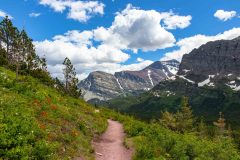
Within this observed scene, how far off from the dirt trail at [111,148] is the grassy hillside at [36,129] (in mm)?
990

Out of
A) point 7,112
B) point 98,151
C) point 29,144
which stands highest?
point 7,112

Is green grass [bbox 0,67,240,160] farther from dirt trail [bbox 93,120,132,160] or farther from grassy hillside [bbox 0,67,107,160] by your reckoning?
dirt trail [bbox 93,120,132,160]

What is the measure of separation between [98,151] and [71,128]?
2.79m

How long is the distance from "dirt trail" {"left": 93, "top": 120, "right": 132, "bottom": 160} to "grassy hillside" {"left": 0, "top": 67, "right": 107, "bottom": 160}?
99 cm

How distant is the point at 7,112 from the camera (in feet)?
66.6

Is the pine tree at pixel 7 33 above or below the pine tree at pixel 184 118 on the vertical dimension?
above

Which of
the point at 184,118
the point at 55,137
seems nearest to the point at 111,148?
the point at 55,137

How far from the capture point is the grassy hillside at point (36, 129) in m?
16.5

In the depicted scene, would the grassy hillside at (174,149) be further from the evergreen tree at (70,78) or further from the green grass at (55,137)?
the evergreen tree at (70,78)

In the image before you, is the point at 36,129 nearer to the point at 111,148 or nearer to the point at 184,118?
the point at 111,148

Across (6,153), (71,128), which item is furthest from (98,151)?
(6,153)

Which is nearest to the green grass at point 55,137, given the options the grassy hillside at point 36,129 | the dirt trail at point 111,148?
the grassy hillside at point 36,129

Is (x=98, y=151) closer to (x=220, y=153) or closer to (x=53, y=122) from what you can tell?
(x=53, y=122)

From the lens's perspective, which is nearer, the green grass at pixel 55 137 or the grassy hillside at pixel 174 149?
the green grass at pixel 55 137
